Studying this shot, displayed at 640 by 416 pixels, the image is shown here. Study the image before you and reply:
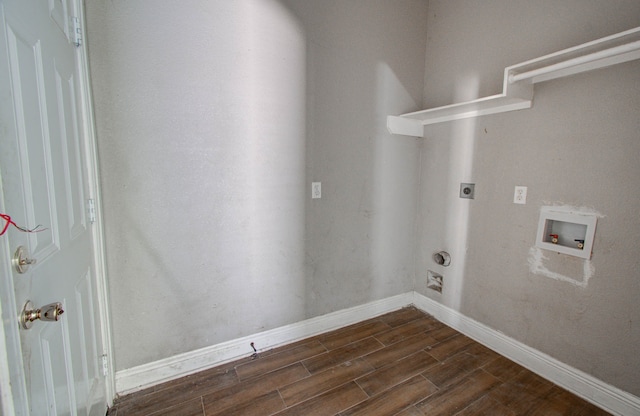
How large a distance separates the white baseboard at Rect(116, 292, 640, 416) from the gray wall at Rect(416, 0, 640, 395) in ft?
0.20

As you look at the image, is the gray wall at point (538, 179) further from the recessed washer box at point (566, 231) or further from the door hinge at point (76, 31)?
the door hinge at point (76, 31)

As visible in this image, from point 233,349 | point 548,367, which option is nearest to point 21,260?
point 233,349

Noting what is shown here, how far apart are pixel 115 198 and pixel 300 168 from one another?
1125 mm

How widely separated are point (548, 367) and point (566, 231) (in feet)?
2.86

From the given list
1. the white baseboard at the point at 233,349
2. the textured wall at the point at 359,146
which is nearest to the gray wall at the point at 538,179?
the textured wall at the point at 359,146

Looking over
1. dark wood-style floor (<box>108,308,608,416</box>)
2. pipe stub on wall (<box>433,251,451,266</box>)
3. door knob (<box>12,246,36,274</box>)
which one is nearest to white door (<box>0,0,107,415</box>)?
door knob (<box>12,246,36,274</box>)

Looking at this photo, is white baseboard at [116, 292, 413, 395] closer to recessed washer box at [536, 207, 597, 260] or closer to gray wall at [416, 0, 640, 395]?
gray wall at [416, 0, 640, 395]

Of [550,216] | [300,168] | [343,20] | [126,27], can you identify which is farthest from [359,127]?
[126,27]

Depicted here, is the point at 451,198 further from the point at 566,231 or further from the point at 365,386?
the point at 365,386

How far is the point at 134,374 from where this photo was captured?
1652mm

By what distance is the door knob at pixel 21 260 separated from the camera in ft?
2.27

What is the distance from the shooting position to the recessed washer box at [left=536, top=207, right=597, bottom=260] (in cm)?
160

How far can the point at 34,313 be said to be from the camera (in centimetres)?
71

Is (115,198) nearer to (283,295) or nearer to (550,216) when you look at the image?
(283,295)
